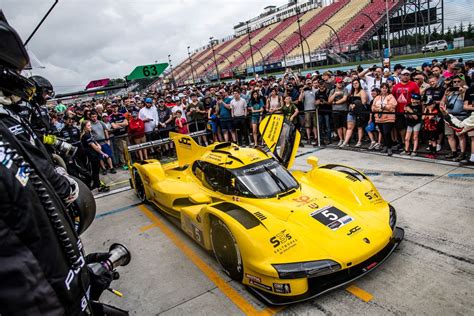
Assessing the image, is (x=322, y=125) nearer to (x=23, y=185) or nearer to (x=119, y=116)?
(x=119, y=116)

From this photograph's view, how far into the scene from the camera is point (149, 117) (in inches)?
428

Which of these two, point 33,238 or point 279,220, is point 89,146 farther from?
point 33,238

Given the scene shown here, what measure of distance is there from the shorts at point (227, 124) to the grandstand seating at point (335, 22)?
133 feet

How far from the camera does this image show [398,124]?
8195 millimetres

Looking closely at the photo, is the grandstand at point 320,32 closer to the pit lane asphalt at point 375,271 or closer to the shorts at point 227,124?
the shorts at point 227,124

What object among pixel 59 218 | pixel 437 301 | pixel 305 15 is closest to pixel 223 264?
pixel 437 301

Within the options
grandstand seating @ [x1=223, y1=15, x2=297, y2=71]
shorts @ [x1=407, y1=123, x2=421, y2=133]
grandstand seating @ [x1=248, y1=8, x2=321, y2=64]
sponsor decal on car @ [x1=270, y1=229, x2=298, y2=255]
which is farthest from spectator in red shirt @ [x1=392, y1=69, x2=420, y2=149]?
grandstand seating @ [x1=223, y1=15, x2=297, y2=71]

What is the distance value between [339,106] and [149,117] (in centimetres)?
590

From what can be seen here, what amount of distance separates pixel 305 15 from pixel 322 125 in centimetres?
6493

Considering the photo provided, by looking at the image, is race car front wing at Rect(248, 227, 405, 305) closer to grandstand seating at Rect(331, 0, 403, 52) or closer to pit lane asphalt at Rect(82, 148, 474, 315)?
pit lane asphalt at Rect(82, 148, 474, 315)

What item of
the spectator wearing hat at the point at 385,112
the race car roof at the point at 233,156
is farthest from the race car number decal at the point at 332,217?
the spectator wearing hat at the point at 385,112

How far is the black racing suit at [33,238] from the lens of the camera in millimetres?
1150

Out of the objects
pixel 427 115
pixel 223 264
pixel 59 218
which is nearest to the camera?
pixel 59 218

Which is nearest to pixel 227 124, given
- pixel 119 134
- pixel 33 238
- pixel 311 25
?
pixel 119 134
